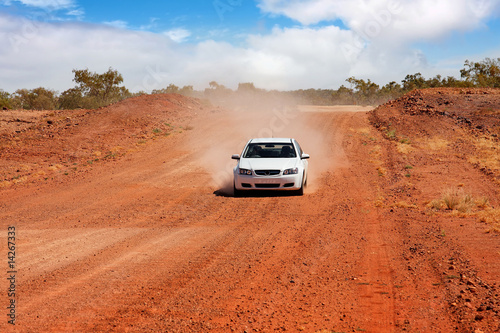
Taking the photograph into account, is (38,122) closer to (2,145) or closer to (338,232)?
(2,145)

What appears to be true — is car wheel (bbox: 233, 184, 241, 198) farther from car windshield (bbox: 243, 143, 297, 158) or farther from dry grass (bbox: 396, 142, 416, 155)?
dry grass (bbox: 396, 142, 416, 155)

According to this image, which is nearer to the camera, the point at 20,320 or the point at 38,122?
the point at 20,320

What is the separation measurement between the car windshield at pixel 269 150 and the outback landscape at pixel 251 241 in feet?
4.30

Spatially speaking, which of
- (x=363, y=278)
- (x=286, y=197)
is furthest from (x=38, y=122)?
(x=363, y=278)

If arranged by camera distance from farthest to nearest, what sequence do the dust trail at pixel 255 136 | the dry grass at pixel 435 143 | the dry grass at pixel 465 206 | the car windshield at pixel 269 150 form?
1. the dry grass at pixel 435 143
2. the dust trail at pixel 255 136
3. the car windshield at pixel 269 150
4. the dry grass at pixel 465 206

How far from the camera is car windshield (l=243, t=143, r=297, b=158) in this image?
13.2 m

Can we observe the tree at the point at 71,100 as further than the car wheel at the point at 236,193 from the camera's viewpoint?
Yes

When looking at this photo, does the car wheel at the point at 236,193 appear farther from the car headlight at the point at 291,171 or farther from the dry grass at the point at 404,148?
Result: the dry grass at the point at 404,148

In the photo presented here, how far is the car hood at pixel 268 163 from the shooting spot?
12.1 m

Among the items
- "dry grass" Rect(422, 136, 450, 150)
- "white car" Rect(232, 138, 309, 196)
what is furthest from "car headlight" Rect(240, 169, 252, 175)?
"dry grass" Rect(422, 136, 450, 150)

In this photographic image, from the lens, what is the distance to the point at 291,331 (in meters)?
4.61

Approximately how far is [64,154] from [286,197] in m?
13.7

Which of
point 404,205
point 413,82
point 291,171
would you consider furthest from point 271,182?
point 413,82

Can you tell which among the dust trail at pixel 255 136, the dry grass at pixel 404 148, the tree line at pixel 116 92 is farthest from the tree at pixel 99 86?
the dry grass at pixel 404 148
